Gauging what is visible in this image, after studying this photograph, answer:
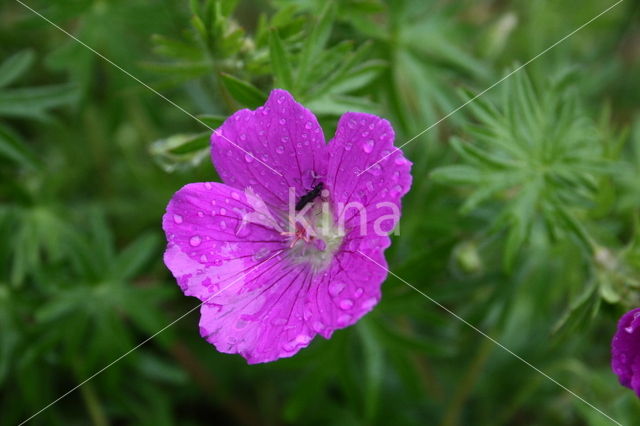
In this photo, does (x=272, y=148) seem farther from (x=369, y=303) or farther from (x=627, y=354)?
(x=627, y=354)

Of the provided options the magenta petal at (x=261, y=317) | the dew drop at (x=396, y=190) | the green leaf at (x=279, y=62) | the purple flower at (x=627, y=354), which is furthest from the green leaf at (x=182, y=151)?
the purple flower at (x=627, y=354)

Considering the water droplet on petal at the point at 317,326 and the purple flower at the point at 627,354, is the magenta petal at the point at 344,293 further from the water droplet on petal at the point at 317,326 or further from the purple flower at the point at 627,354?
the purple flower at the point at 627,354

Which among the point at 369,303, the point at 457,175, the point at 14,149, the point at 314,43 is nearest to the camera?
the point at 369,303

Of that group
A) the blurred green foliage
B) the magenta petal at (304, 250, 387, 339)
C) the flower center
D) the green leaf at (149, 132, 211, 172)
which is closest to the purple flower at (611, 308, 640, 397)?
the blurred green foliage

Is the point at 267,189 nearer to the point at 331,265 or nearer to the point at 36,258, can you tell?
the point at 331,265

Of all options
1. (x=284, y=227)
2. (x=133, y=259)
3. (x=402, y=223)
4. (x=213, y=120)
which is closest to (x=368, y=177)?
(x=284, y=227)

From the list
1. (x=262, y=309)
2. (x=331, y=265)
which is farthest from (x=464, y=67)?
(x=262, y=309)
